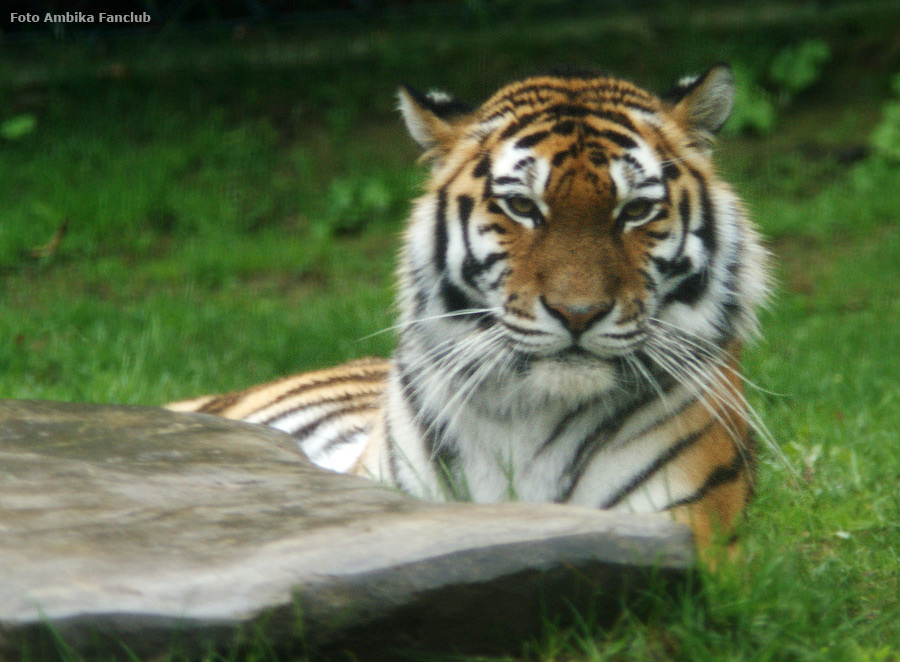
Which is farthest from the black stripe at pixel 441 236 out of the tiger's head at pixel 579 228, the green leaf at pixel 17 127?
the green leaf at pixel 17 127

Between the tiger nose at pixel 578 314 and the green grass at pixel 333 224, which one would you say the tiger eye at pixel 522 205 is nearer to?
the tiger nose at pixel 578 314

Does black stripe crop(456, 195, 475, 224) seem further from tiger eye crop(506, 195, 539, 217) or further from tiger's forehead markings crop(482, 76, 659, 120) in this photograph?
tiger's forehead markings crop(482, 76, 659, 120)

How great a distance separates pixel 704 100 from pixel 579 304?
2.29ft

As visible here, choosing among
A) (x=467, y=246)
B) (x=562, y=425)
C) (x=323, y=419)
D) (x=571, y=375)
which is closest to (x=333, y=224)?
(x=323, y=419)

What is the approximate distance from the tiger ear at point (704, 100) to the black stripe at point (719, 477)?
731 mm

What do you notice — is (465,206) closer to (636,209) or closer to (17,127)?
(636,209)

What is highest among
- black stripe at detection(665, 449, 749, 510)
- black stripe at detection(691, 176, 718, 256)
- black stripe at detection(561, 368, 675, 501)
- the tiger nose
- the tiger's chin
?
black stripe at detection(691, 176, 718, 256)

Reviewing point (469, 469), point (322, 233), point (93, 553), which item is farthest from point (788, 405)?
point (322, 233)

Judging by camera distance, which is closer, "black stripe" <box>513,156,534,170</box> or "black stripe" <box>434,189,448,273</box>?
"black stripe" <box>513,156,534,170</box>

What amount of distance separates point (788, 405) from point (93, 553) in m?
2.81

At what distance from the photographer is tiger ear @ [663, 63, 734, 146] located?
2.58 metres

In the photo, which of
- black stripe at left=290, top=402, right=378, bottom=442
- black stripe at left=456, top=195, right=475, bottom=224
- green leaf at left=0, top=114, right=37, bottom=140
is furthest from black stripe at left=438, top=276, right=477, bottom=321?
green leaf at left=0, top=114, right=37, bottom=140

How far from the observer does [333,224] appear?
266 inches

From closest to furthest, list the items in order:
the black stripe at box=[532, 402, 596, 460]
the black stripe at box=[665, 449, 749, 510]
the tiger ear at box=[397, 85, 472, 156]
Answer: the black stripe at box=[665, 449, 749, 510], the black stripe at box=[532, 402, 596, 460], the tiger ear at box=[397, 85, 472, 156]
